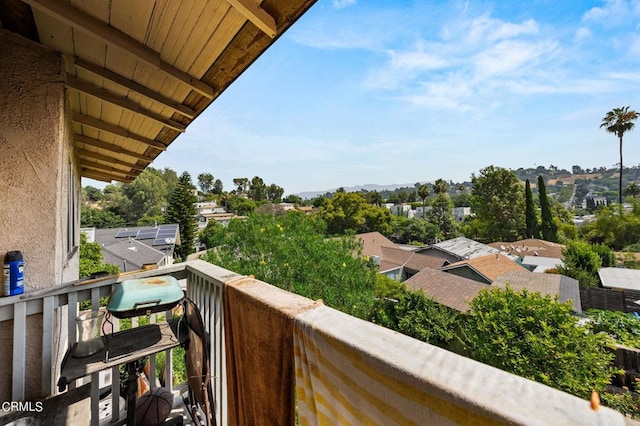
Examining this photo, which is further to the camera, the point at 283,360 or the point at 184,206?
the point at 184,206

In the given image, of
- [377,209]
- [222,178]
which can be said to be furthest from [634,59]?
[222,178]

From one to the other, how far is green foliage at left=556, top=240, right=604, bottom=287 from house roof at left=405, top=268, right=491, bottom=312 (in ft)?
23.4

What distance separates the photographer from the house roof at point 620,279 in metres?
12.2

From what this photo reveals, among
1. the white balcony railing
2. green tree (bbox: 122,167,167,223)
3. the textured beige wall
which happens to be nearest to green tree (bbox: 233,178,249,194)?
green tree (bbox: 122,167,167,223)

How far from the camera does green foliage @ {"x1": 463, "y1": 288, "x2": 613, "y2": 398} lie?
6375 millimetres

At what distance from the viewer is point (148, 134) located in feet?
9.58

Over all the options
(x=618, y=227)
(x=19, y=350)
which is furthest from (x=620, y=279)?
(x=19, y=350)

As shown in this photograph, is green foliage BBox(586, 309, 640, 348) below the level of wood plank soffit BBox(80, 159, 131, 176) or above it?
below

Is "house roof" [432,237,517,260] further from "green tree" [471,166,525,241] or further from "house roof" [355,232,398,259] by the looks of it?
"green tree" [471,166,525,241]

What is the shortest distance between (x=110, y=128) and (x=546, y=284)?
14964mm

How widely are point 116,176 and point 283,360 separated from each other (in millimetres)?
6094

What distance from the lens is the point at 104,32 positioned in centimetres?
138

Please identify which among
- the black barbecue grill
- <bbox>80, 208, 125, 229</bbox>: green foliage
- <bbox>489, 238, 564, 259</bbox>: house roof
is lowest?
<bbox>489, 238, 564, 259</bbox>: house roof

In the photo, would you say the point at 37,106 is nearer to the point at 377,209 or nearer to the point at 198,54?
the point at 198,54
